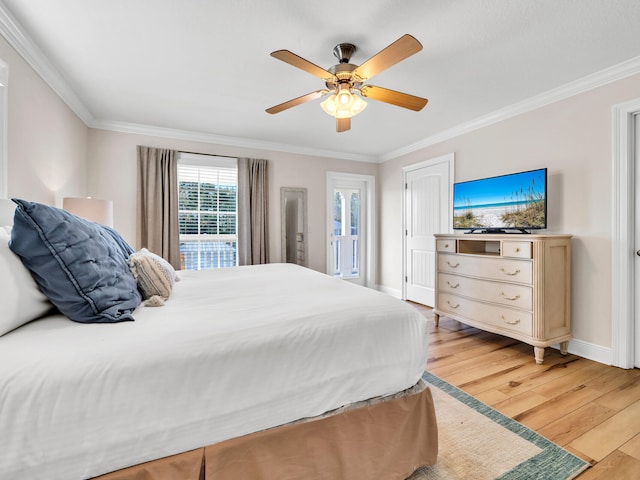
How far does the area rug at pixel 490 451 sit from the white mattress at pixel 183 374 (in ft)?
1.83

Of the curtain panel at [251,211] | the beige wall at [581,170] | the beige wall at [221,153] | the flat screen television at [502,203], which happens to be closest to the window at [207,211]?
the curtain panel at [251,211]

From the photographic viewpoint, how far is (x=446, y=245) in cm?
336

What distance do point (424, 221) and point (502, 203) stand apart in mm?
1354

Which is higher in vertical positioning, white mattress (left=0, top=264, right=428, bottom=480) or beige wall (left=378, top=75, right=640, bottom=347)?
beige wall (left=378, top=75, right=640, bottom=347)

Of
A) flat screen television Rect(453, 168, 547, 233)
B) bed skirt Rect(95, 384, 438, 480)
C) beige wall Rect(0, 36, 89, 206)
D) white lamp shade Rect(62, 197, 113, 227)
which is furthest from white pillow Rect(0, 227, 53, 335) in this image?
flat screen television Rect(453, 168, 547, 233)

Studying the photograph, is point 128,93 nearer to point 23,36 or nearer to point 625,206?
point 23,36

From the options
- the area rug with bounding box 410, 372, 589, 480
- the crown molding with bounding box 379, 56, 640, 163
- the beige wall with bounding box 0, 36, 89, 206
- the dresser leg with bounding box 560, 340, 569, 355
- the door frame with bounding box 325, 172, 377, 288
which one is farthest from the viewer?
the door frame with bounding box 325, 172, 377, 288

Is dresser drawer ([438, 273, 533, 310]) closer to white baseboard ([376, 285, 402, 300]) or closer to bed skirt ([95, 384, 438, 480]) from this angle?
white baseboard ([376, 285, 402, 300])

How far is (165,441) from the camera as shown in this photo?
3.07ft

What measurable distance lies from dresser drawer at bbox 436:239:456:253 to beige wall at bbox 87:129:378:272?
1.93 meters

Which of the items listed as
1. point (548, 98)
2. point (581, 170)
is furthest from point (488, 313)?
point (548, 98)

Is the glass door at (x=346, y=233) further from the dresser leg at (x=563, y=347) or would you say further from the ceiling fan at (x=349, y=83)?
the dresser leg at (x=563, y=347)

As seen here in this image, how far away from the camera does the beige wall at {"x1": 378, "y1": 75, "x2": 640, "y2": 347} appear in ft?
8.19

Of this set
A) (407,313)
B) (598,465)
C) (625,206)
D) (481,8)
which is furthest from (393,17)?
(598,465)
